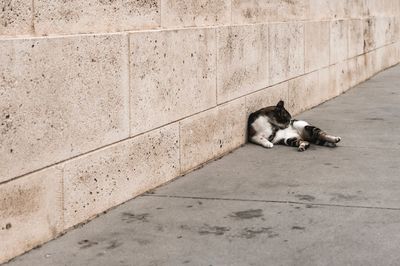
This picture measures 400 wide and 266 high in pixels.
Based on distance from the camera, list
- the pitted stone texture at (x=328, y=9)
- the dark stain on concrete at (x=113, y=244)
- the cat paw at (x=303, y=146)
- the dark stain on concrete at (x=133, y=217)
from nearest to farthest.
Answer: the dark stain on concrete at (x=113, y=244), the dark stain on concrete at (x=133, y=217), the cat paw at (x=303, y=146), the pitted stone texture at (x=328, y=9)

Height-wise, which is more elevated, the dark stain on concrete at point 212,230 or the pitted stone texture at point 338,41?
the pitted stone texture at point 338,41

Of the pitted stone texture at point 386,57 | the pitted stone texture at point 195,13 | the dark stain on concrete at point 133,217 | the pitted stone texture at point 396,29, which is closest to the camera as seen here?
the dark stain on concrete at point 133,217

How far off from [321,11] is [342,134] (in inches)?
122

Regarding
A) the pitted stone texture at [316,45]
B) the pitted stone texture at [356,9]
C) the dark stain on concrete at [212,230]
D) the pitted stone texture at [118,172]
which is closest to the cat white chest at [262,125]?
the pitted stone texture at [118,172]

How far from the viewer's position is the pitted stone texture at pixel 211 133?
21.7 feet

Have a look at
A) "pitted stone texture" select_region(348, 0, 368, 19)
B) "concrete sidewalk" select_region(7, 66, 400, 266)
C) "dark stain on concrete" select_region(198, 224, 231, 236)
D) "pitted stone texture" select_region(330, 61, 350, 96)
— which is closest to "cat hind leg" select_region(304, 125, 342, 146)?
"concrete sidewalk" select_region(7, 66, 400, 266)

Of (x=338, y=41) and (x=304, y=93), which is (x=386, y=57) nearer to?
(x=338, y=41)

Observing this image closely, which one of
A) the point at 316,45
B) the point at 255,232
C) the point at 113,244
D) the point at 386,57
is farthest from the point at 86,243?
the point at 386,57

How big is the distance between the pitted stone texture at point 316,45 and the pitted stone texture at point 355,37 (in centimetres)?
177

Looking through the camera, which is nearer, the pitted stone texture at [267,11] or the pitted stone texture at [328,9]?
the pitted stone texture at [267,11]

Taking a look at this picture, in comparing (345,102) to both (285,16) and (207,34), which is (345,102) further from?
(207,34)

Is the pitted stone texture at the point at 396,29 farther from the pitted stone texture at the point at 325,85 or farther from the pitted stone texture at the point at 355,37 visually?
the pitted stone texture at the point at 325,85

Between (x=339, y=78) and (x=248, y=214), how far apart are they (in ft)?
24.7

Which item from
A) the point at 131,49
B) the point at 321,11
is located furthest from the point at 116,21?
the point at 321,11
